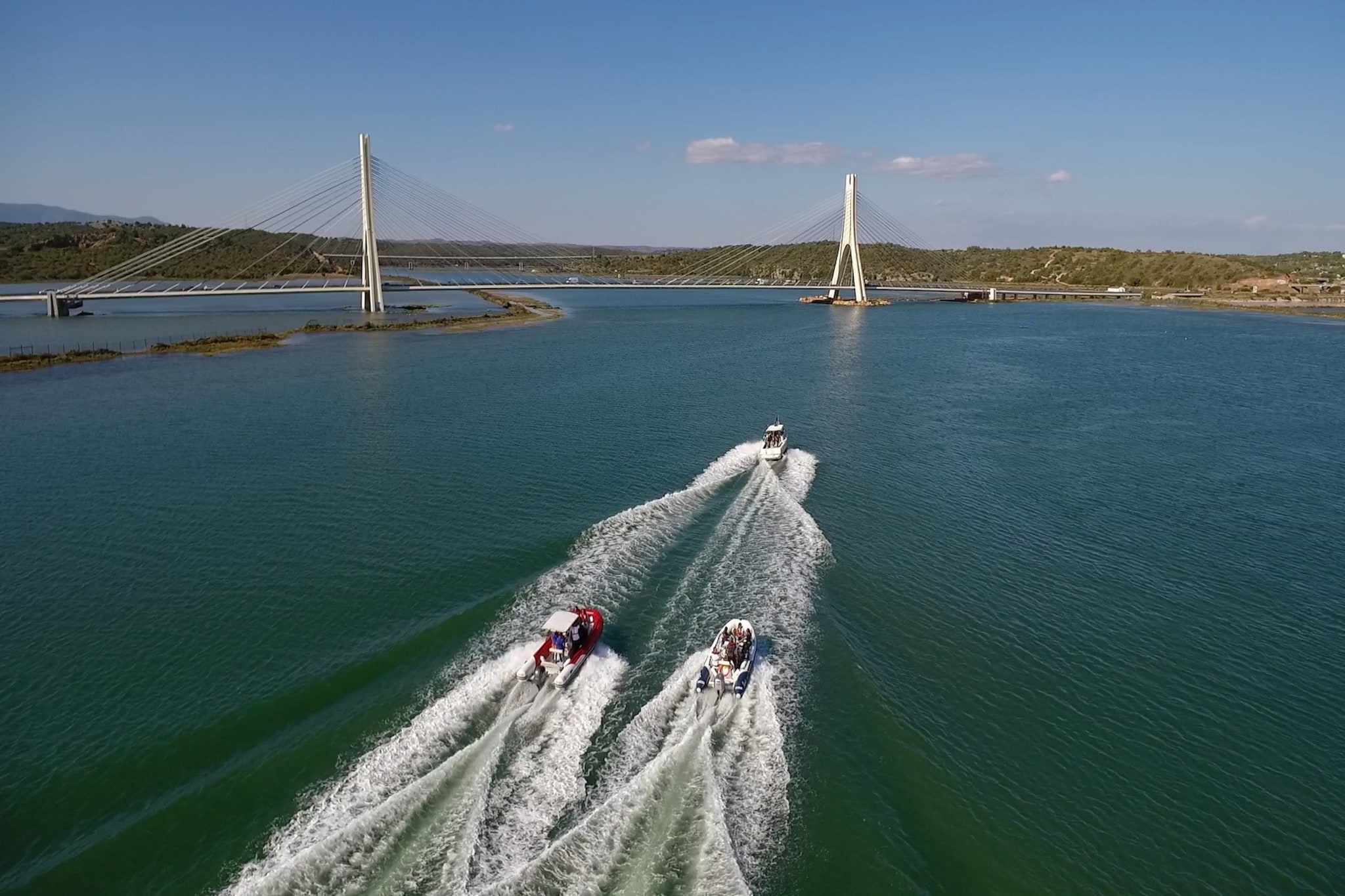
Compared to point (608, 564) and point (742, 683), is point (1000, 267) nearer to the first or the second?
point (608, 564)

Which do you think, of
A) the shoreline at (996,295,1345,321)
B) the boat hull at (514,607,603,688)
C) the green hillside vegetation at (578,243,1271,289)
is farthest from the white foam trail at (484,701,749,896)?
the green hillside vegetation at (578,243,1271,289)

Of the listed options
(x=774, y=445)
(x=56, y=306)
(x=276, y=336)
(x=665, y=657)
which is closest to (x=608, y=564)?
(x=665, y=657)

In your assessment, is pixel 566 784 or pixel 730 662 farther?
pixel 730 662

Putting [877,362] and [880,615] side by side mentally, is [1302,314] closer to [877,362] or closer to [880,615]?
[877,362]

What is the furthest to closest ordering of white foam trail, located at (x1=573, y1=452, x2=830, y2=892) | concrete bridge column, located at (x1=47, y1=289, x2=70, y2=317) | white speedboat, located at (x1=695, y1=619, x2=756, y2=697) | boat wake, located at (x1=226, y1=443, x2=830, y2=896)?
concrete bridge column, located at (x1=47, y1=289, x2=70, y2=317)
white speedboat, located at (x1=695, y1=619, x2=756, y2=697)
white foam trail, located at (x1=573, y1=452, x2=830, y2=892)
boat wake, located at (x1=226, y1=443, x2=830, y2=896)

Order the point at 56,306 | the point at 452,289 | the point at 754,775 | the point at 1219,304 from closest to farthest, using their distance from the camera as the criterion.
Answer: the point at 754,775
the point at 56,306
the point at 452,289
the point at 1219,304

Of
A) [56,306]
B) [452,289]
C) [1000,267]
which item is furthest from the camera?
[1000,267]

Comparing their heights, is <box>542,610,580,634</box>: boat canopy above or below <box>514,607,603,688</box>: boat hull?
above

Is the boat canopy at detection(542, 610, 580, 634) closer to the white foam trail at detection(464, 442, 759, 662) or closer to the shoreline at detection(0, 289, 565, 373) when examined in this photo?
the white foam trail at detection(464, 442, 759, 662)
